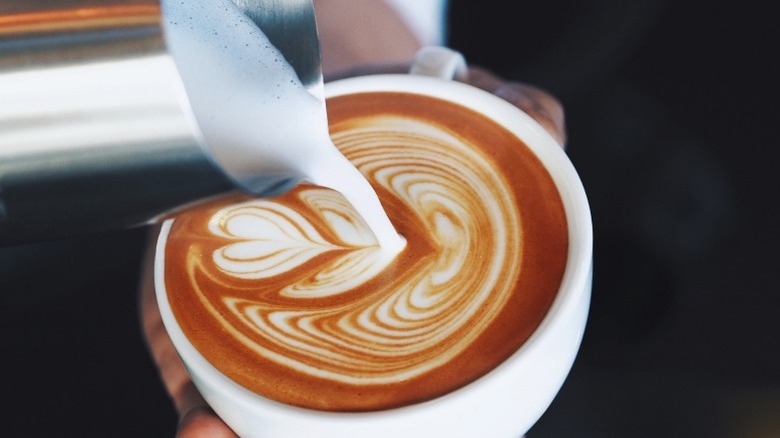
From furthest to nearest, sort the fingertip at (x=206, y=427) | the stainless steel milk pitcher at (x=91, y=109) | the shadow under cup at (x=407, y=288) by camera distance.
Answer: the fingertip at (x=206, y=427) < the shadow under cup at (x=407, y=288) < the stainless steel milk pitcher at (x=91, y=109)

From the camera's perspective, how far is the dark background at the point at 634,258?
153 centimetres

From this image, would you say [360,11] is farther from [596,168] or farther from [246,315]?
[246,315]

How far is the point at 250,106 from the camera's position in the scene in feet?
2.51

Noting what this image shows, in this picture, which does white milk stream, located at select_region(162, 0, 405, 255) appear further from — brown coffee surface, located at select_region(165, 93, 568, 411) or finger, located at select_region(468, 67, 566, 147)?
finger, located at select_region(468, 67, 566, 147)

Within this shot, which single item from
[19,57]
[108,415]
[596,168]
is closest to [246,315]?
[19,57]

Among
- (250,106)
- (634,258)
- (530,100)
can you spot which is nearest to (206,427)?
(250,106)

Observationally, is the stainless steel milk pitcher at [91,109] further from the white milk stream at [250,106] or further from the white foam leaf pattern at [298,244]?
the white foam leaf pattern at [298,244]

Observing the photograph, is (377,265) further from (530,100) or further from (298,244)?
(530,100)

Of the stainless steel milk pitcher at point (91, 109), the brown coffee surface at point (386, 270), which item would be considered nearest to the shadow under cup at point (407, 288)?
the brown coffee surface at point (386, 270)

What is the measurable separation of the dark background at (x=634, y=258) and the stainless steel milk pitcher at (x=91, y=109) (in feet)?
2.97

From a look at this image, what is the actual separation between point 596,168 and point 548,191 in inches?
40.8

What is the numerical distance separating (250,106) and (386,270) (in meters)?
0.26

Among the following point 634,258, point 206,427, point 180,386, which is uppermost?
point 206,427

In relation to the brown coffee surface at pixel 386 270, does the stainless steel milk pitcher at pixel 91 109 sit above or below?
above
